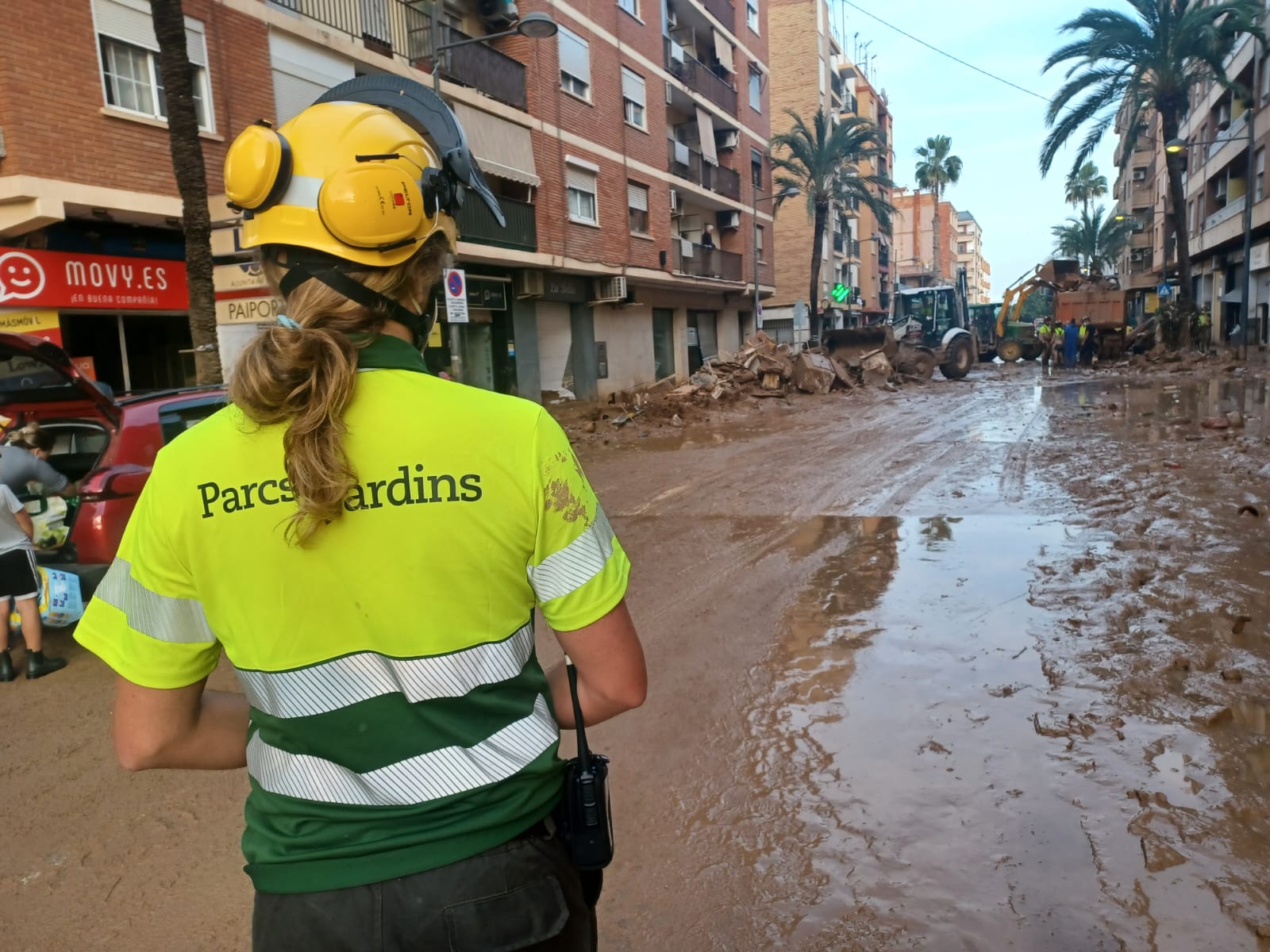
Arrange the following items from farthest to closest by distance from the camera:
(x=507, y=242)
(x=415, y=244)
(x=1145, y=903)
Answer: (x=507, y=242), (x=1145, y=903), (x=415, y=244)

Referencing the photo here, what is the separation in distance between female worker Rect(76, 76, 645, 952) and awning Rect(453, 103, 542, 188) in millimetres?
17924

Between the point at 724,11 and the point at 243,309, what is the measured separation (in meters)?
27.4

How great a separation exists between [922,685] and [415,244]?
3.63 metres

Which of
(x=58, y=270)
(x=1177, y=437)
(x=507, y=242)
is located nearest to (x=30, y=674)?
(x=58, y=270)

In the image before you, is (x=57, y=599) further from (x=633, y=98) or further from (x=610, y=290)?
(x=633, y=98)

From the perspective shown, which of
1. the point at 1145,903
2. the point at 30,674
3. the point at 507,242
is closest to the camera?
the point at 1145,903

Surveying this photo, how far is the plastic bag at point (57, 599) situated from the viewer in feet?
17.5

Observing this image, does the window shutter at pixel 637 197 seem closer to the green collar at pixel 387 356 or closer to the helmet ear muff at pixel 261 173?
the helmet ear muff at pixel 261 173

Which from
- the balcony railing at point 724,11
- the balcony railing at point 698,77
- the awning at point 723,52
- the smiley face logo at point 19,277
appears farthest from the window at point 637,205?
the smiley face logo at point 19,277

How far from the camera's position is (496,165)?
19.2m

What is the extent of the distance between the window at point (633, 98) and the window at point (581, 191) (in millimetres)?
3211

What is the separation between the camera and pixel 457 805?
47.9 inches

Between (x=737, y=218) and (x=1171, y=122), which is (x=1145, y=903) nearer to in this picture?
(x=1171, y=122)

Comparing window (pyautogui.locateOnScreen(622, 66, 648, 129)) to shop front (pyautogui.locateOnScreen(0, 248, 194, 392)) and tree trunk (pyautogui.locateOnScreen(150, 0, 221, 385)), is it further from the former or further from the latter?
tree trunk (pyautogui.locateOnScreen(150, 0, 221, 385))
